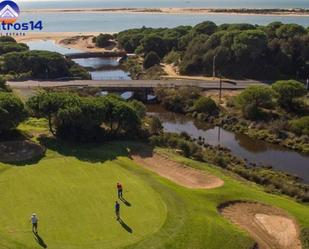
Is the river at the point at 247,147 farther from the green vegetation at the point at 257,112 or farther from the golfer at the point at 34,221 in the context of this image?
the golfer at the point at 34,221

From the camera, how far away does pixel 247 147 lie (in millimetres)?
64500

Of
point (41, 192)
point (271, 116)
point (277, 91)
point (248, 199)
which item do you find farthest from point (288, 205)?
point (277, 91)

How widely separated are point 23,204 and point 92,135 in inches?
750

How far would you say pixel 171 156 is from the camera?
50.8m

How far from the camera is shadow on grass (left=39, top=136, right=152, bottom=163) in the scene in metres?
49.1

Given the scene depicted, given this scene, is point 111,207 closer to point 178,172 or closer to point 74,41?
point 178,172

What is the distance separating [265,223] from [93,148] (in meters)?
22.2

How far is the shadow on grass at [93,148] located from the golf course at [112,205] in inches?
12.6

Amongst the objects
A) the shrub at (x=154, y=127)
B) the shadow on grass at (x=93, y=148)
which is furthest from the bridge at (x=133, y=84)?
the shadow on grass at (x=93, y=148)

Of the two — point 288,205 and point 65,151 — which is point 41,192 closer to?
point 65,151

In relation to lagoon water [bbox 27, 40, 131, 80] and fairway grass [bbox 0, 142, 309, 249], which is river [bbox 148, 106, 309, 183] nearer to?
fairway grass [bbox 0, 142, 309, 249]

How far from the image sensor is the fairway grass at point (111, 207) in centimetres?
3241

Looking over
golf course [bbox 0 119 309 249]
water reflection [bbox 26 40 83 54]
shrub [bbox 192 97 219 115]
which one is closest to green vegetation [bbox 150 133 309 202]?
golf course [bbox 0 119 309 249]

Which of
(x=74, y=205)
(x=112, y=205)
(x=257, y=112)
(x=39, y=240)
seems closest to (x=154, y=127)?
(x=257, y=112)
